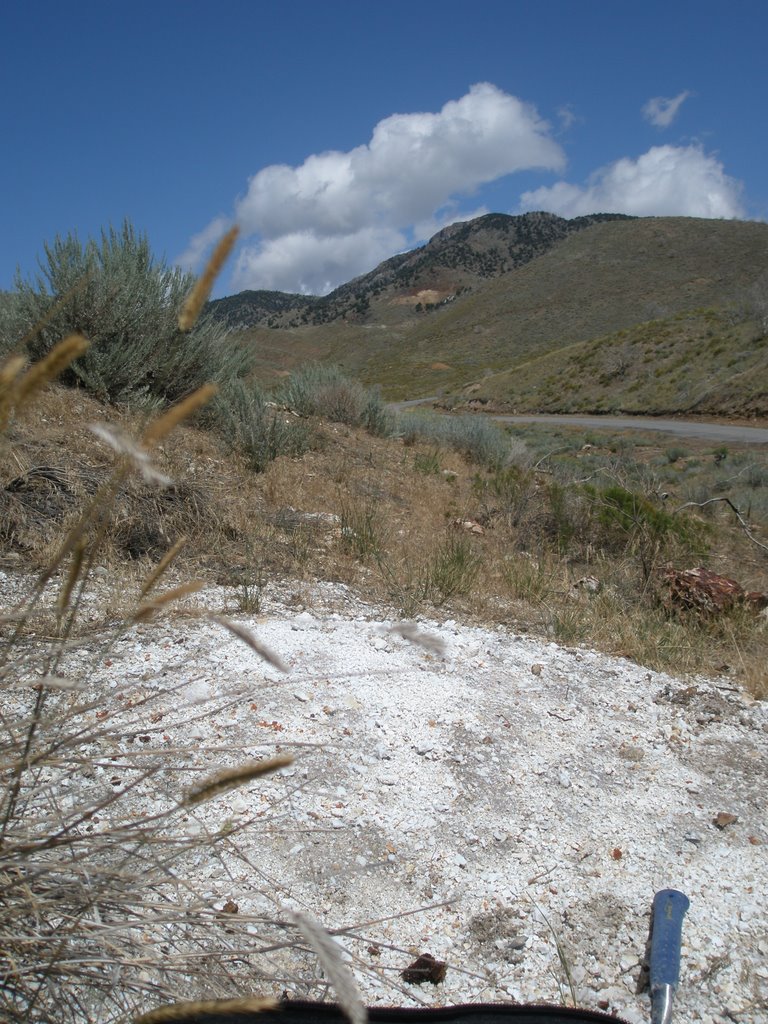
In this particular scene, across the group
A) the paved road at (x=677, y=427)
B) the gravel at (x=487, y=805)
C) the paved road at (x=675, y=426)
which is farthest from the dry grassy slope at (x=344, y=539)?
the paved road at (x=677, y=427)

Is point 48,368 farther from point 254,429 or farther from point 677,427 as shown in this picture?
point 677,427

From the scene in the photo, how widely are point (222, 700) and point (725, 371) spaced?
2797cm

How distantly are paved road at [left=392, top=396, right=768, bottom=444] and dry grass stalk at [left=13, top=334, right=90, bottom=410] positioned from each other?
49.9ft

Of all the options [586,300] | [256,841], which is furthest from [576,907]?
[586,300]

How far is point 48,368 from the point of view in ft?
2.97

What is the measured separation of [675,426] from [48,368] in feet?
81.8

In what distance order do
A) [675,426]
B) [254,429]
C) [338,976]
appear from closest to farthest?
1. [338,976]
2. [254,429]
3. [675,426]

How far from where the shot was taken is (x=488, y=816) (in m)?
2.50

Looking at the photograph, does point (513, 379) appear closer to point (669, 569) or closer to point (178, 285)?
point (178, 285)

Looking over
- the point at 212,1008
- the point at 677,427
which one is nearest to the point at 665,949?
the point at 212,1008

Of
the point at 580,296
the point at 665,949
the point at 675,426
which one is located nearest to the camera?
the point at 665,949

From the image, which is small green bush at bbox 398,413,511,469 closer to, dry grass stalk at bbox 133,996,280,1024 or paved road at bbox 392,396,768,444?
paved road at bbox 392,396,768,444

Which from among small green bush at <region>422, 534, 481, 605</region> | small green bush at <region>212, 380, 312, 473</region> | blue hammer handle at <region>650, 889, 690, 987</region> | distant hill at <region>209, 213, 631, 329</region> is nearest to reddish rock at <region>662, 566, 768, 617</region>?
small green bush at <region>422, 534, 481, 605</region>

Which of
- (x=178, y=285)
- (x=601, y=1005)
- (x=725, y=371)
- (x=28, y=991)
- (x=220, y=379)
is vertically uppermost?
(x=725, y=371)
